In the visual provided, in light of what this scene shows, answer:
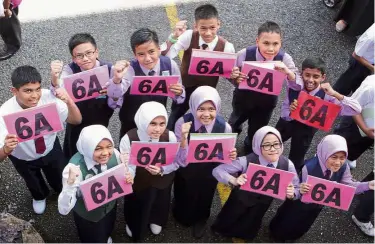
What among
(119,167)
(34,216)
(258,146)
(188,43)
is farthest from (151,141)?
(34,216)

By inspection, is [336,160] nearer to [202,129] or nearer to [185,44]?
[202,129]

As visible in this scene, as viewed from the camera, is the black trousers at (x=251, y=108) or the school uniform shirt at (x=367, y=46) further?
the school uniform shirt at (x=367, y=46)

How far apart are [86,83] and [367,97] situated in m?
2.52

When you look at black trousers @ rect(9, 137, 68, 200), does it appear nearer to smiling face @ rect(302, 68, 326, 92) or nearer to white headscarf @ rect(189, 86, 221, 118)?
white headscarf @ rect(189, 86, 221, 118)

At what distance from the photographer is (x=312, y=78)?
4.88 metres

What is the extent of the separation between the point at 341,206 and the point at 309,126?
106 centimetres

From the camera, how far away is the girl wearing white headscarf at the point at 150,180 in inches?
166

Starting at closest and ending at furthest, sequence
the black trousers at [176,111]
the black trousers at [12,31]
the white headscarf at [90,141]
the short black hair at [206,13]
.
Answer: the white headscarf at [90,141] < the short black hair at [206,13] < the black trousers at [176,111] < the black trousers at [12,31]

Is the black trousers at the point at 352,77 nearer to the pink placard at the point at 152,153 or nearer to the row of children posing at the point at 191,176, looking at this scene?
the row of children posing at the point at 191,176

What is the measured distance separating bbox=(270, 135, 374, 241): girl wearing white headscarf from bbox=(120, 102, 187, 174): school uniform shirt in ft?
3.33

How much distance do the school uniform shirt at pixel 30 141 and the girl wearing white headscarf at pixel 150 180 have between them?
598 mm

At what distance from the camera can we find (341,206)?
4.41 metres

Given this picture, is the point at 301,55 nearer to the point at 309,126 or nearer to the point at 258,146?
the point at 309,126

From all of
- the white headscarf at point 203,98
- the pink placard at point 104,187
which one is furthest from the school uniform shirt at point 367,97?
the pink placard at point 104,187
